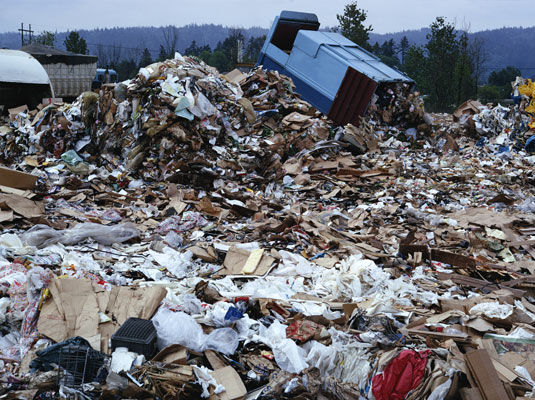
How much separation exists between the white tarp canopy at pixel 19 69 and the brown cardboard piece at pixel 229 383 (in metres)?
9.11

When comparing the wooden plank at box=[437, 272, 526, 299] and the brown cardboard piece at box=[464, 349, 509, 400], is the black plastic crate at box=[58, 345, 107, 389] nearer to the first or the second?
the brown cardboard piece at box=[464, 349, 509, 400]

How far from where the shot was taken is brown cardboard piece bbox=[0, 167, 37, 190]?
20.4ft

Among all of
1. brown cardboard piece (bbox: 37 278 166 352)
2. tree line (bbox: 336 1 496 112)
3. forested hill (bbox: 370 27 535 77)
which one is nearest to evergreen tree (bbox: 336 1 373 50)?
tree line (bbox: 336 1 496 112)

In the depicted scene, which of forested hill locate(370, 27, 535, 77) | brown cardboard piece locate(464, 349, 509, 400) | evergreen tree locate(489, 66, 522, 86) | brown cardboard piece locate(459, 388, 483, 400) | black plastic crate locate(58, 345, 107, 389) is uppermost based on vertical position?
forested hill locate(370, 27, 535, 77)

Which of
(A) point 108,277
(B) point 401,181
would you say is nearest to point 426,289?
(A) point 108,277

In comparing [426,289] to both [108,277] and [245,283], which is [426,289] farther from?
[108,277]

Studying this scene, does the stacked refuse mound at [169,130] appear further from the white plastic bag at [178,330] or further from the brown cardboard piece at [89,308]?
the white plastic bag at [178,330]

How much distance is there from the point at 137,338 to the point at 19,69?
889 cm

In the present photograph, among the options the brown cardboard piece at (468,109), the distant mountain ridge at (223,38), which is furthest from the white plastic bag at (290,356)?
the distant mountain ridge at (223,38)

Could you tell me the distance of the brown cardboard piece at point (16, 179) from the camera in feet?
20.4

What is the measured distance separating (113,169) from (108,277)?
12.8 ft

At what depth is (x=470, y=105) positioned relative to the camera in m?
12.5

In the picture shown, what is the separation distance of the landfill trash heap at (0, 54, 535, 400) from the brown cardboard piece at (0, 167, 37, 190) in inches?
1.1

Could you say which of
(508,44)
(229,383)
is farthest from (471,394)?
(508,44)
